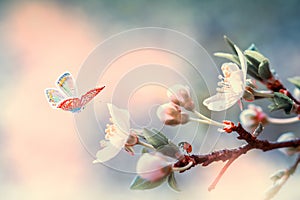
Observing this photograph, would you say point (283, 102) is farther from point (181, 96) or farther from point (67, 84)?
point (67, 84)

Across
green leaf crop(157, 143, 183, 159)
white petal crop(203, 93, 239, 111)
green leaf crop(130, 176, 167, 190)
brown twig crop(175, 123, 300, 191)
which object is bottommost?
brown twig crop(175, 123, 300, 191)

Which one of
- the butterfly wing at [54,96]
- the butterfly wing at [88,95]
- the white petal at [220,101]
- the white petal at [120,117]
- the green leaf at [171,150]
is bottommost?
the green leaf at [171,150]

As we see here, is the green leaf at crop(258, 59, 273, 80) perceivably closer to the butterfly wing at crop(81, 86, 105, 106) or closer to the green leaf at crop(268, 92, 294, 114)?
the green leaf at crop(268, 92, 294, 114)

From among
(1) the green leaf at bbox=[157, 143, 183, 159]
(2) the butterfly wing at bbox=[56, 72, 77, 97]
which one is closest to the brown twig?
(1) the green leaf at bbox=[157, 143, 183, 159]

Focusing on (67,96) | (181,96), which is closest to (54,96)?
(67,96)

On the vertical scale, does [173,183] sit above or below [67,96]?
below

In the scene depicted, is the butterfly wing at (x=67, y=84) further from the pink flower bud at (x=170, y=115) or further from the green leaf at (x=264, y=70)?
the green leaf at (x=264, y=70)

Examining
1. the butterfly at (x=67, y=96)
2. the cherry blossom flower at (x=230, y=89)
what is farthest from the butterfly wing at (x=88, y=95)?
the cherry blossom flower at (x=230, y=89)
